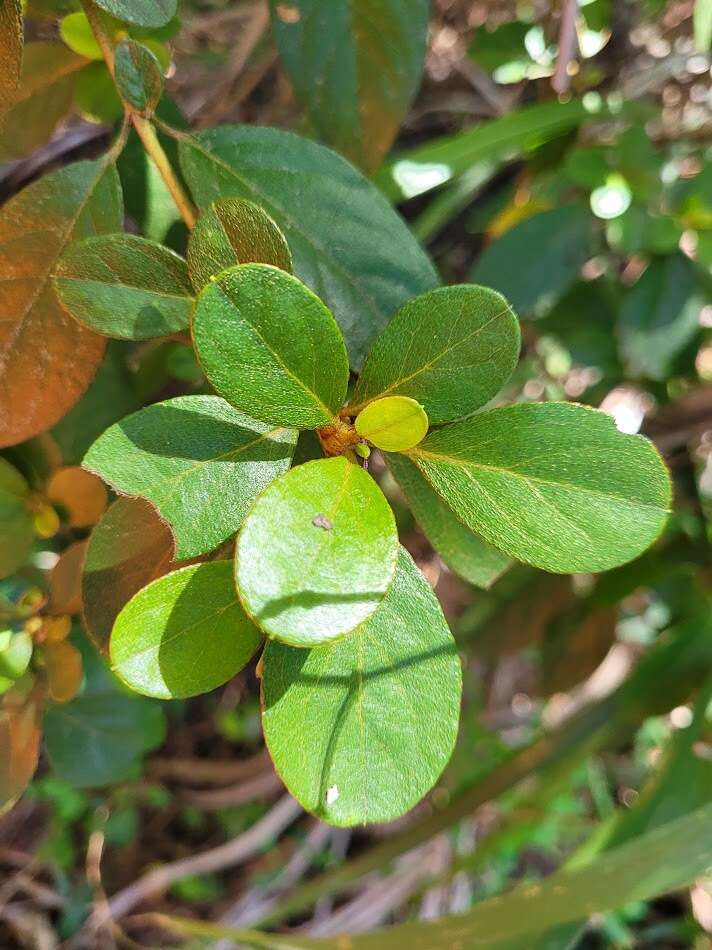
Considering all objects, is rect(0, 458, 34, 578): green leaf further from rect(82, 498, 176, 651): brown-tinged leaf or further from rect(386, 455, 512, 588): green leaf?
rect(386, 455, 512, 588): green leaf

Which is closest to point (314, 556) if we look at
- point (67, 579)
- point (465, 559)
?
point (465, 559)

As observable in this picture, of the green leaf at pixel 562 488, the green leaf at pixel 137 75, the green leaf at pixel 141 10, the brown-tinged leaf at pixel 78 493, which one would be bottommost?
the brown-tinged leaf at pixel 78 493

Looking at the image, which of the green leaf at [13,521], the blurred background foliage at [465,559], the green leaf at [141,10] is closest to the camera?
the green leaf at [141,10]

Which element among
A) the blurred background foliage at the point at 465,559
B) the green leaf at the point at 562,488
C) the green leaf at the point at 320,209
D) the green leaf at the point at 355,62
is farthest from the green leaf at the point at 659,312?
the green leaf at the point at 562,488

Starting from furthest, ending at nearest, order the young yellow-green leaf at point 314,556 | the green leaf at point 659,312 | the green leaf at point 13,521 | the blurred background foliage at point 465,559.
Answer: the green leaf at point 659,312, the blurred background foliage at point 465,559, the green leaf at point 13,521, the young yellow-green leaf at point 314,556

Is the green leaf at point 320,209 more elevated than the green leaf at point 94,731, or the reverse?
the green leaf at point 320,209

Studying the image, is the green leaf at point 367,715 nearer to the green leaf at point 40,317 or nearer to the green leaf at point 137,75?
the green leaf at point 40,317

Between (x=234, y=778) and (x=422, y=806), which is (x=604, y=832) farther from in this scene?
(x=234, y=778)

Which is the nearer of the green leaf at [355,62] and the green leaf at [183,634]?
the green leaf at [183,634]
